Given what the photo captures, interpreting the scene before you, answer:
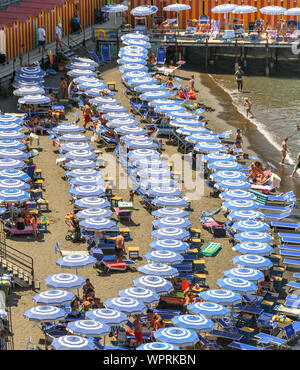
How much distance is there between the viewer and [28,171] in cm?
3419

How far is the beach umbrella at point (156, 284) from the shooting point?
22625 mm

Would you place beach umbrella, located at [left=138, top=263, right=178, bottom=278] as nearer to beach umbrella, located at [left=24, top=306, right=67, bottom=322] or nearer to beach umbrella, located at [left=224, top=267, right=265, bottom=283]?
beach umbrella, located at [left=224, top=267, right=265, bottom=283]

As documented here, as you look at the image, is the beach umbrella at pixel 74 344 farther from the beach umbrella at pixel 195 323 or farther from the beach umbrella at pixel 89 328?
the beach umbrella at pixel 195 323

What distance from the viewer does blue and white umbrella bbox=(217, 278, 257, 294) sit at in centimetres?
2288

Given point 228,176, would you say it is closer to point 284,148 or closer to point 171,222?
point 171,222

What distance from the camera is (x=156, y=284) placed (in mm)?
22781

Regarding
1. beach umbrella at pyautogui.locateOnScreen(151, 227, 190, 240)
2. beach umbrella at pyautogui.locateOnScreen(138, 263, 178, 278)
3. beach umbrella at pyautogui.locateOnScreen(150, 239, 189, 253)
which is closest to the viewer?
beach umbrella at pyautogui.locateOnScreen(138, 263, 178, 278)

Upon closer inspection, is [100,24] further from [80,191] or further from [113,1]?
[80,191]

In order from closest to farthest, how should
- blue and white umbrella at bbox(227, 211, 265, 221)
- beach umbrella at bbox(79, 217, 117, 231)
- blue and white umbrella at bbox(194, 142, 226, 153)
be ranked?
1. beach umbrella at bbox(79, 217, 117, 231)
2. blue and white umbrella at bbox(227, 211, 265, 221)
3. blue and white umbrella at bbox(194, 142, 226, 153)

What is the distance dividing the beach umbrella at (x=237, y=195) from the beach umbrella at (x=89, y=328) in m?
12.2

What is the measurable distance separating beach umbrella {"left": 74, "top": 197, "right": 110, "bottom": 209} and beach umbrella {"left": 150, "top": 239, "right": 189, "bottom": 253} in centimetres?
369

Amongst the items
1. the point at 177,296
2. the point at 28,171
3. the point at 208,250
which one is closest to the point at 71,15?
the point at 28,171

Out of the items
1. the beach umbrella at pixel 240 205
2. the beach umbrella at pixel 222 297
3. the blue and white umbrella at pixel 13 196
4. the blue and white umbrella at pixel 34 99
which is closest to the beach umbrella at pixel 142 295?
the beach umbrella at pixel 222 297

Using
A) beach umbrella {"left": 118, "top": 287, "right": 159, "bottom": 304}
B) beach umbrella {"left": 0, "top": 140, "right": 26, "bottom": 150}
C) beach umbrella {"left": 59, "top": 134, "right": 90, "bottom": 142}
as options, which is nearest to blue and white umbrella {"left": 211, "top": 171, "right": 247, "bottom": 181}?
beach umbrella {"left": 59, "top": 134, "right": 90, "bottom": 142}
